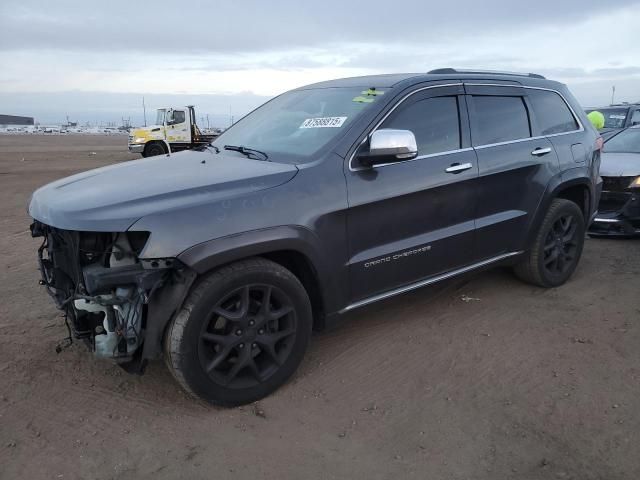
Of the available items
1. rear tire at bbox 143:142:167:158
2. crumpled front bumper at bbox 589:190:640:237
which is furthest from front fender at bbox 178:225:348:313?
rear tire at bbox 143:142:167:158

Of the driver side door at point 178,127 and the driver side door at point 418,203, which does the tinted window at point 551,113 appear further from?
the driver side door at point 178,127

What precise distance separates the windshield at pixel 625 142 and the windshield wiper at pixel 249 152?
590cm

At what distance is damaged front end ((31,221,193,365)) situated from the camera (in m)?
2.69

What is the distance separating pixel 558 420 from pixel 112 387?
2601 millimetres

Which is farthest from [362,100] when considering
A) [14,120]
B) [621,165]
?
[14,120]

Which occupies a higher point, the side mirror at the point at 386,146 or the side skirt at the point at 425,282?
the side mirror at the point at 386,146

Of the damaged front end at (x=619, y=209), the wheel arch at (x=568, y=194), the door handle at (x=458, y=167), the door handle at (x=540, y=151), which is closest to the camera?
the door handle at (x=458, y=167)

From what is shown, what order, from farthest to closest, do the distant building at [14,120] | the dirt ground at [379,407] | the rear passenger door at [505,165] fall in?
the distant building at [14,120] → the rear passenger door at [505,165] → the dirt ground at [379,407]

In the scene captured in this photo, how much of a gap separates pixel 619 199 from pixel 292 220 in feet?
16.9

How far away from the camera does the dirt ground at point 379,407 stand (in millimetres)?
2619

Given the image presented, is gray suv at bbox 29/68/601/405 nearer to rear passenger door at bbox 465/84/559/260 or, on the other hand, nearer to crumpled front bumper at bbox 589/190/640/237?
rear passenger door at bbox 465/84/559/260

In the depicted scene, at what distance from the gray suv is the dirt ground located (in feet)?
1.12

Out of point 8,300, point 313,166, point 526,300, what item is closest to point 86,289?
point 313,166

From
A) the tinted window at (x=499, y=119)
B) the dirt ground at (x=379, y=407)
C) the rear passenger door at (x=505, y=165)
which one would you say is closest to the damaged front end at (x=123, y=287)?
the dirt ground at (x=379, y=407)
